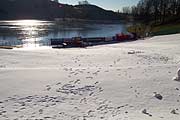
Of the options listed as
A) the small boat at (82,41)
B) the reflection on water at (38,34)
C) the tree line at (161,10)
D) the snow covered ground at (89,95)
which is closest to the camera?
the snow covered ground at (89,95)

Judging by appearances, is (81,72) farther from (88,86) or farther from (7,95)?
(7,95)

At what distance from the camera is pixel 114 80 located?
14.7 metres

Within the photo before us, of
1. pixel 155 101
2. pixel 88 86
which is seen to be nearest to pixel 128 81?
pixel 88 86

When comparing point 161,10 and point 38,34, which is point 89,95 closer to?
point 38,34

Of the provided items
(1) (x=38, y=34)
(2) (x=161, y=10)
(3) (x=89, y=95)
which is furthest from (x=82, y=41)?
(2) (x=161, y=10)

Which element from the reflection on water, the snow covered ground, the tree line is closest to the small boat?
the reflection on water

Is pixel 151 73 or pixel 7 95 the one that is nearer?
pixel 7 95

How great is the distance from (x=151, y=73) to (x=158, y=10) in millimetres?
97518

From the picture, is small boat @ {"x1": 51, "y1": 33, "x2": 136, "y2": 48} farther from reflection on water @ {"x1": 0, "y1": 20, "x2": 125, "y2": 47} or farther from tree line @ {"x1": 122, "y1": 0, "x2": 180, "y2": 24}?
tree line @ {"x1": 122, "y1": 0, "x2": 180, "y2": 24}

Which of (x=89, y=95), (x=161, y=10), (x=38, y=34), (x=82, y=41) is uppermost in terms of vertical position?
(x=161, y=10)

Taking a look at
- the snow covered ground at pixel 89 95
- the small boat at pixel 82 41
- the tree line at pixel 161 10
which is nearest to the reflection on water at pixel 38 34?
the small boat at pixel 82 41

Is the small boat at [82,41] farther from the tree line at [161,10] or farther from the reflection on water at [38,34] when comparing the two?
the tree line at [161,10]

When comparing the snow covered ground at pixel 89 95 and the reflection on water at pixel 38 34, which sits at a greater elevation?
the reflection on water at pixel 38 34

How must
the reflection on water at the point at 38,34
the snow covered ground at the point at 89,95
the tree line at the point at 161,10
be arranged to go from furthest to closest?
the tree line at the point at 161,10 → the reflection on water at the point at 38,34 → the snow covered ground at the point at 89,95
